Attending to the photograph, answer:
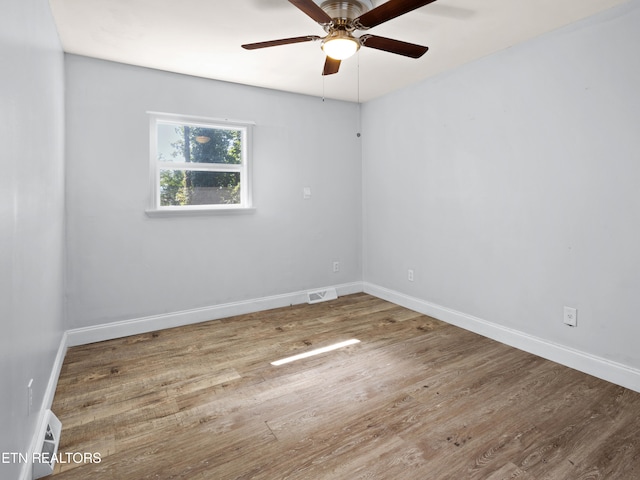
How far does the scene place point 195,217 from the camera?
3.57 metres

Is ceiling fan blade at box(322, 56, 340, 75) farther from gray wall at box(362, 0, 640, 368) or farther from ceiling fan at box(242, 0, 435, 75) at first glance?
gray wall at box(362, 0, 640, 368)

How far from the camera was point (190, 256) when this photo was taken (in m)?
3.56

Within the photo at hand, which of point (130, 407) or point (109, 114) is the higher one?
point (109, 114)

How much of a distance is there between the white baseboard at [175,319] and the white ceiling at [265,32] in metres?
2.34

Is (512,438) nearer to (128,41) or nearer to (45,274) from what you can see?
(45,274)

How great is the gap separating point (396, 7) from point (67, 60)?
2785 millimetres

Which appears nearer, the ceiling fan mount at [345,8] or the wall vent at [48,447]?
the wall vent at [48,447]

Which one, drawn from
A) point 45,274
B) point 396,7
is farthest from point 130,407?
point 396,7

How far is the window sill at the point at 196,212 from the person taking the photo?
132 inches

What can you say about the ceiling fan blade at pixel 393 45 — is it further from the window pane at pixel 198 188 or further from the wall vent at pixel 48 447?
the wall vent at pixel 48 447

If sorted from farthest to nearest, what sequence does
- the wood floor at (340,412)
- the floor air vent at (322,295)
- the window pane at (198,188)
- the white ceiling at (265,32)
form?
the floor air vent at (322,295)
the window pane at (198,188)
the white ceiling at (265,32)
the wood floor at (340,412)

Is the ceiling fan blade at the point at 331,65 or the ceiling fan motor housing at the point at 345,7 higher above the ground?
the ceiling fan motor housing at the point at 345,7

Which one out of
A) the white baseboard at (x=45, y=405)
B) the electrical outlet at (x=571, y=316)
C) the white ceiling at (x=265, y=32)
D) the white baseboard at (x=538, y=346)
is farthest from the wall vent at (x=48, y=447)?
the electrical outlet at (x=571, y=316)

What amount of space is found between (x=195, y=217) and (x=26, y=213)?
2.01 m
